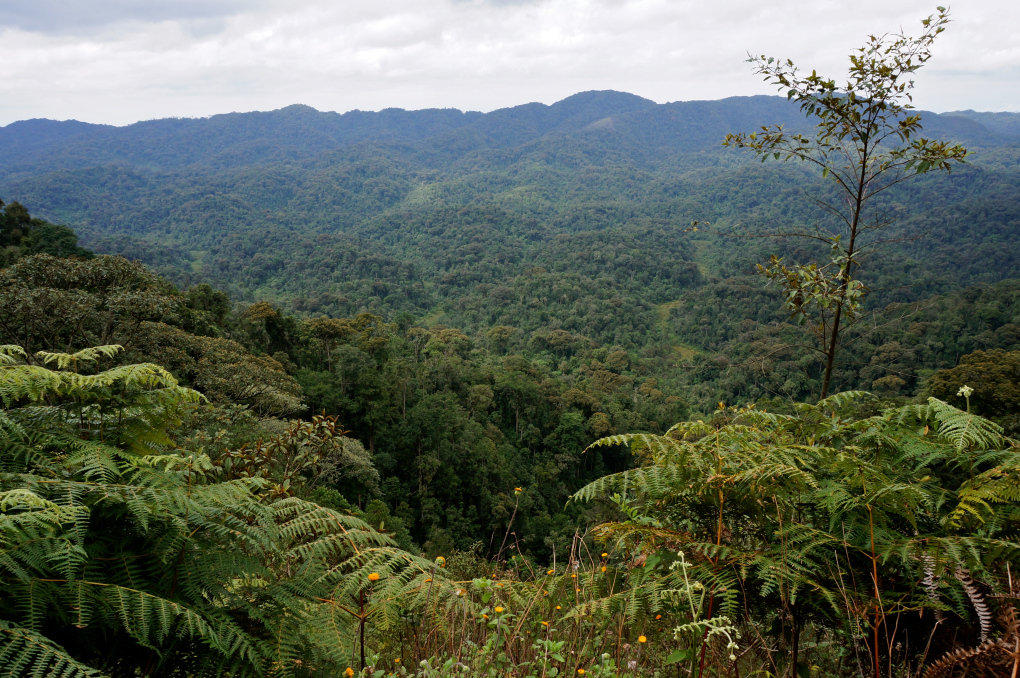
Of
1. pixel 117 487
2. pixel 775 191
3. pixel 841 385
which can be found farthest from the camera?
pixel 775 191

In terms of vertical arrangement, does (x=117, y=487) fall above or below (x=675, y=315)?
above

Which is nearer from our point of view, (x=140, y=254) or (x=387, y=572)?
(x=387, y=572)

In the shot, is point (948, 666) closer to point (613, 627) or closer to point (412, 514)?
point (613, 627)

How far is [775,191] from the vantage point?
127 meters

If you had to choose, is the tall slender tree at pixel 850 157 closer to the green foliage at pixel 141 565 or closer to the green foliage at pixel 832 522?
the green foliage at pixel 832 522

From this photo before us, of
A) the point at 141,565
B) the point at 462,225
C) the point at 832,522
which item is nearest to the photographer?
the point at 141,565

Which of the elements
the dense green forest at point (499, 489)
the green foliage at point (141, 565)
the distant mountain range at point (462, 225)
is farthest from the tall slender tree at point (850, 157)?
the distant mountain range at point (462, 225)

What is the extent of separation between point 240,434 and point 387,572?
30.9ft

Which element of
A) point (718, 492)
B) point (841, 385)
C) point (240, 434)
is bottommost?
point (841, 385)

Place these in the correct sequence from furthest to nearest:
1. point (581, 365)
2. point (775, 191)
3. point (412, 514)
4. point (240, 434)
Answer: point (775, 191), point (581, 365), point (412, 514), point (240, 434)

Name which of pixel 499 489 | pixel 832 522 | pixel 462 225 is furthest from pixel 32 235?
pixel 462 225

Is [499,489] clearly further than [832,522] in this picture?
Yes

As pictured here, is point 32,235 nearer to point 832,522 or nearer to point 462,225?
point 832,522

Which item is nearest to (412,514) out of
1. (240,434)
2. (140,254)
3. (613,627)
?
(240,434)
